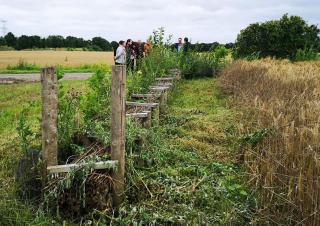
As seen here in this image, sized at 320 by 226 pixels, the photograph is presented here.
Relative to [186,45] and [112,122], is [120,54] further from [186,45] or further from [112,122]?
[112,122]

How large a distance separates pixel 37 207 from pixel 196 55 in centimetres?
1427

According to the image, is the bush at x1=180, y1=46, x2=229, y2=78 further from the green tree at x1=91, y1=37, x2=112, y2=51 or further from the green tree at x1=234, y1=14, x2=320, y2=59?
the green tree at x1=91, y1=37, x2=112, y2=51

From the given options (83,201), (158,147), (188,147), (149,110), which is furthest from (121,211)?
(149,110)

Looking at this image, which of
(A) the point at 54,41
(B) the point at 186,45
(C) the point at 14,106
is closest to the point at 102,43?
(A) the point at 54,41

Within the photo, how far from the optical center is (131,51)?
15.6m

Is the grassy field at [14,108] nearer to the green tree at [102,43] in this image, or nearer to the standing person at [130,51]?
the standing person at [130,51]

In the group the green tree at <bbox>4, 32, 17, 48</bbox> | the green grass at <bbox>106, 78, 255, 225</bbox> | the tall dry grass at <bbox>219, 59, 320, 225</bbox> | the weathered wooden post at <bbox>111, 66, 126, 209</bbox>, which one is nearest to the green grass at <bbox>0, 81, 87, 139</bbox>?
the weathered wooden post at <bbox>111, 66, 126, 209</bbox>

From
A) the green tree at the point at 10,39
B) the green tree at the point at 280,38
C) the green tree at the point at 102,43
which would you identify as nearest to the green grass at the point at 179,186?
the green tree at the point at 280,38

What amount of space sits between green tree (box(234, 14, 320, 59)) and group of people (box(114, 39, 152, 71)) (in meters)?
7.75

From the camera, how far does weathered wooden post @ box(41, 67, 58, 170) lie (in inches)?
153

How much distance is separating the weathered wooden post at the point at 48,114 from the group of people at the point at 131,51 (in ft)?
33.1

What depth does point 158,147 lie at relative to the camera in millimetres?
5086

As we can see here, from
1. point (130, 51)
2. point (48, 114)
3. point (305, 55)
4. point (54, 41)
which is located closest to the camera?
point (48, 114)

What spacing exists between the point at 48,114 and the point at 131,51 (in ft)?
39.0
